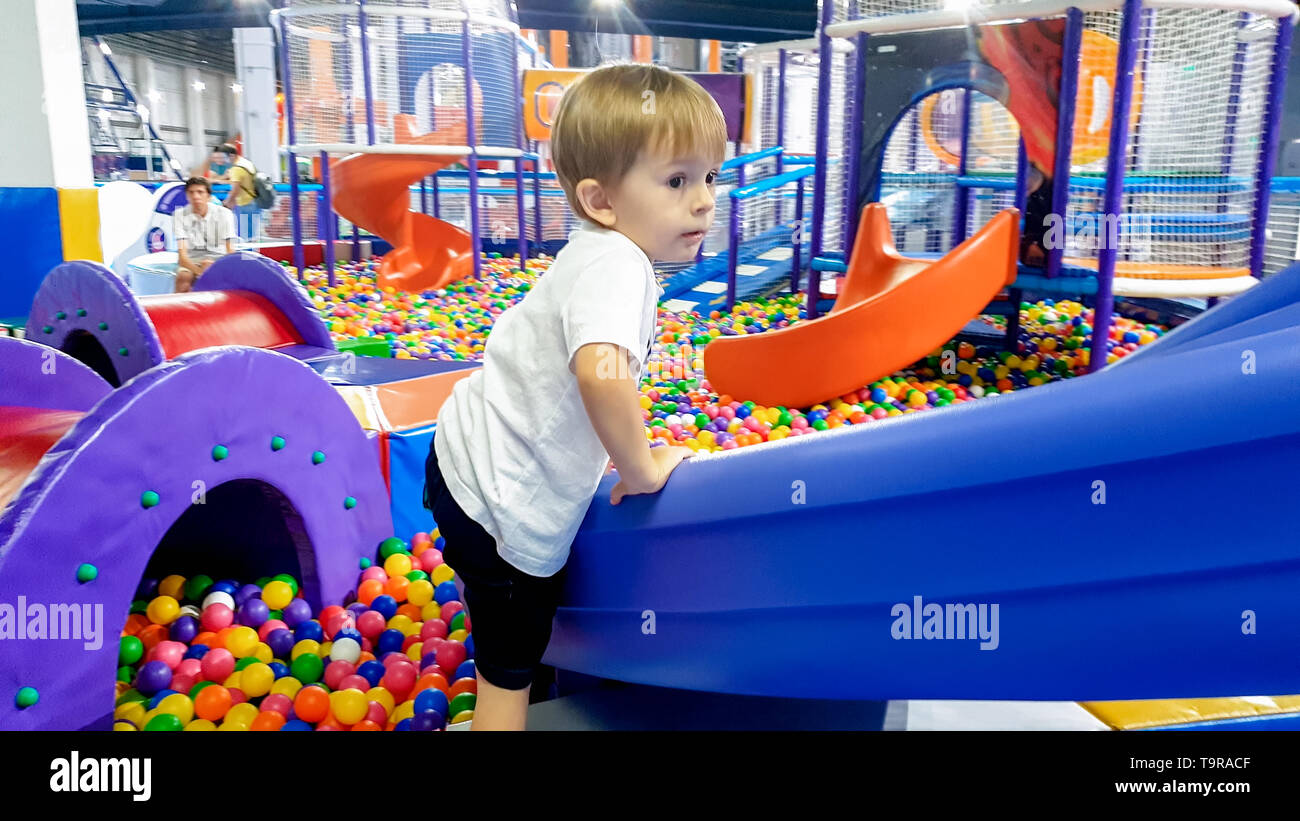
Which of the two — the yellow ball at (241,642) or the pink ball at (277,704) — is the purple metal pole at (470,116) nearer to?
the yellow ball at (241,642)

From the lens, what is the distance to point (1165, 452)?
83 cm

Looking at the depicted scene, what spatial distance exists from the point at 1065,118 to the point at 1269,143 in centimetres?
99

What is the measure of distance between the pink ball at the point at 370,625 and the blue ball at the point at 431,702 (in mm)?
260

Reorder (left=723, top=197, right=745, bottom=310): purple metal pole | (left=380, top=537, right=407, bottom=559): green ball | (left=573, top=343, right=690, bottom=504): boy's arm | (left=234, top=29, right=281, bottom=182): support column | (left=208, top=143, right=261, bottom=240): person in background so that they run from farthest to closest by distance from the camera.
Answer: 1. (left=234, top=29, right=281, bottom=182): support column
2. (left=208, top=143, right=261, bottom=240): person in background
3. (left=723, top=197, right=745, bottom=310): purple metal pole
4. (left=380, top=537, right=407, bottom=559): green ball
5. (left=573, top=343, right=690, bottom=504): boy's arm

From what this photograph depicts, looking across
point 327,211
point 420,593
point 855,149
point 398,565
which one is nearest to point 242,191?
point 327,211

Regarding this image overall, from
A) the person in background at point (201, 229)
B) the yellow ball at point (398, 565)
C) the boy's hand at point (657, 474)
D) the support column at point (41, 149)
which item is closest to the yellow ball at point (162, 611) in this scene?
the yellow ball at point (398, 565)

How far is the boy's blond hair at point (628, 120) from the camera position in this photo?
93cm

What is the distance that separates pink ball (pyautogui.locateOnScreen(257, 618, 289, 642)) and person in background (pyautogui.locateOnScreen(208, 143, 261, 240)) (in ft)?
18.7

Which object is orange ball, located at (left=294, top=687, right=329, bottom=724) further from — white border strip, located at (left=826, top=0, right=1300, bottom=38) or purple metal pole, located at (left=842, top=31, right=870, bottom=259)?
white border strip, located at (left=826, top=0, right=1300, bottom=38)

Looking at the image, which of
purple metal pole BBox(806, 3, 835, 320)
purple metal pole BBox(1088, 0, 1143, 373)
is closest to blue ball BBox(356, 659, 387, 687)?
purple metal pole BBox(1088, 0, 1143, 373)

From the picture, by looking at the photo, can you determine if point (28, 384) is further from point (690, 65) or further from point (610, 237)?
point (690, 65)

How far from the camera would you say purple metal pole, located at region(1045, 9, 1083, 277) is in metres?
2.90
